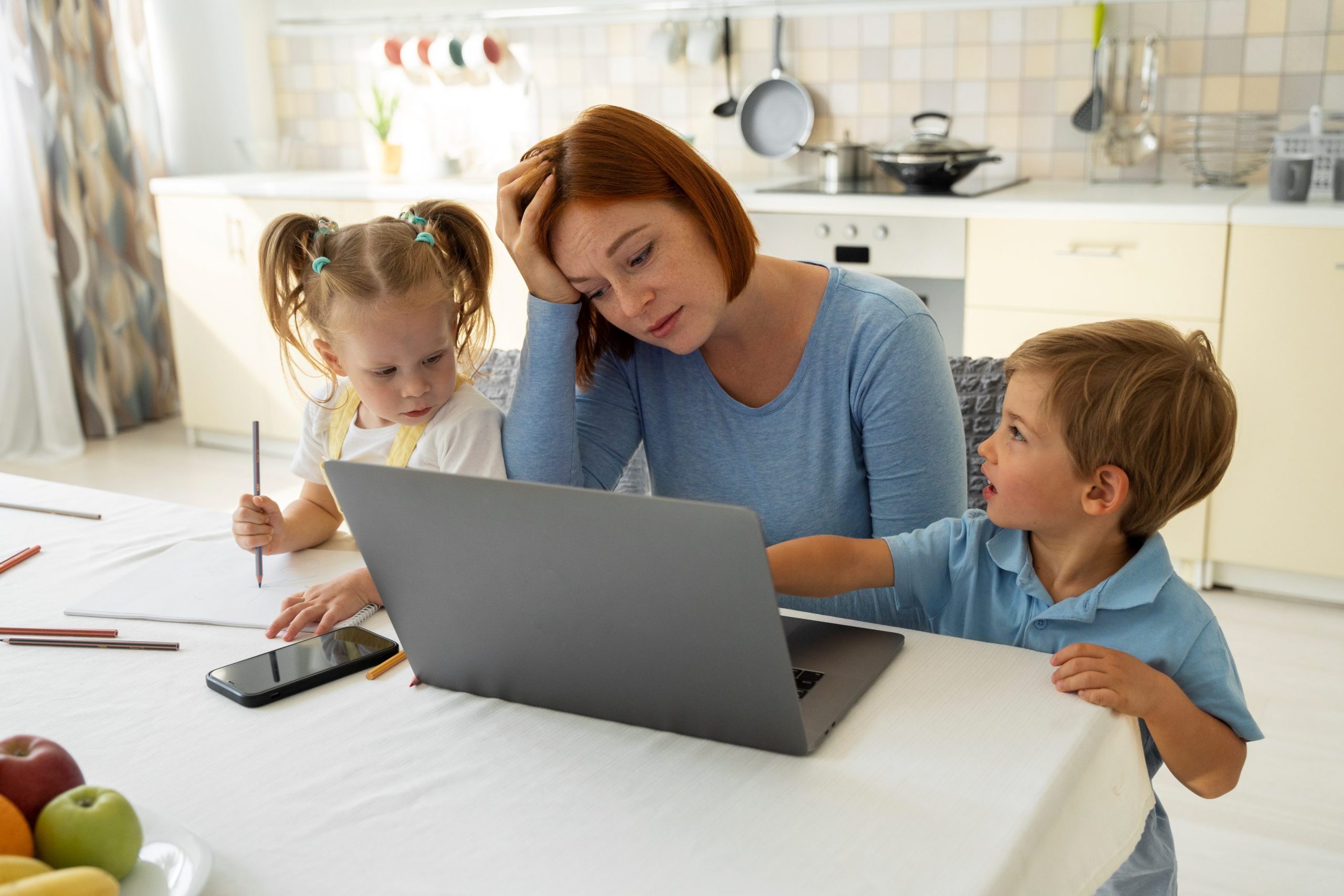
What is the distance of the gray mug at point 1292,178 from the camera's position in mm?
2430

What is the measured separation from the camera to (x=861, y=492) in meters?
1.31

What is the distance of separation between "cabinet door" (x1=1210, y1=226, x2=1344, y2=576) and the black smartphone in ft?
6.62

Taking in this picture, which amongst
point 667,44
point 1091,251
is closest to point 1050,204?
point 1091,251

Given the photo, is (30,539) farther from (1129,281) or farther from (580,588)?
(1129,281)

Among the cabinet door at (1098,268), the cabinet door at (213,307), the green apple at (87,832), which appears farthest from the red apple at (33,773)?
the cabinet door at (213,307)

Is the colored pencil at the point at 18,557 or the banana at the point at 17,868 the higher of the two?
the banana at the point at 17,868

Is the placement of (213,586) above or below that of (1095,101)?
below

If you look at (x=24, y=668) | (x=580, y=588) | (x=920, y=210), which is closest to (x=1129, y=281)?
(x=920, y=210)

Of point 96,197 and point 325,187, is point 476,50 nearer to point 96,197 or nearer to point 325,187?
point 325,187

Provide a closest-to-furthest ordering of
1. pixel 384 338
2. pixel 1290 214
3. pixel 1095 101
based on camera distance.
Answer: pixel 384 338
pixel 1290 214
pixel 1095 101

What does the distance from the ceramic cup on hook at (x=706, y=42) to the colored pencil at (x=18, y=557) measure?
98.5 inches

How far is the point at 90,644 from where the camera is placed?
1032 millimetres

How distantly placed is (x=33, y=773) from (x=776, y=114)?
9.79 feet

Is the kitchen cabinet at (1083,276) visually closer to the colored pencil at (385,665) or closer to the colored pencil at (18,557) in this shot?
the colored pencil at (385,665)
